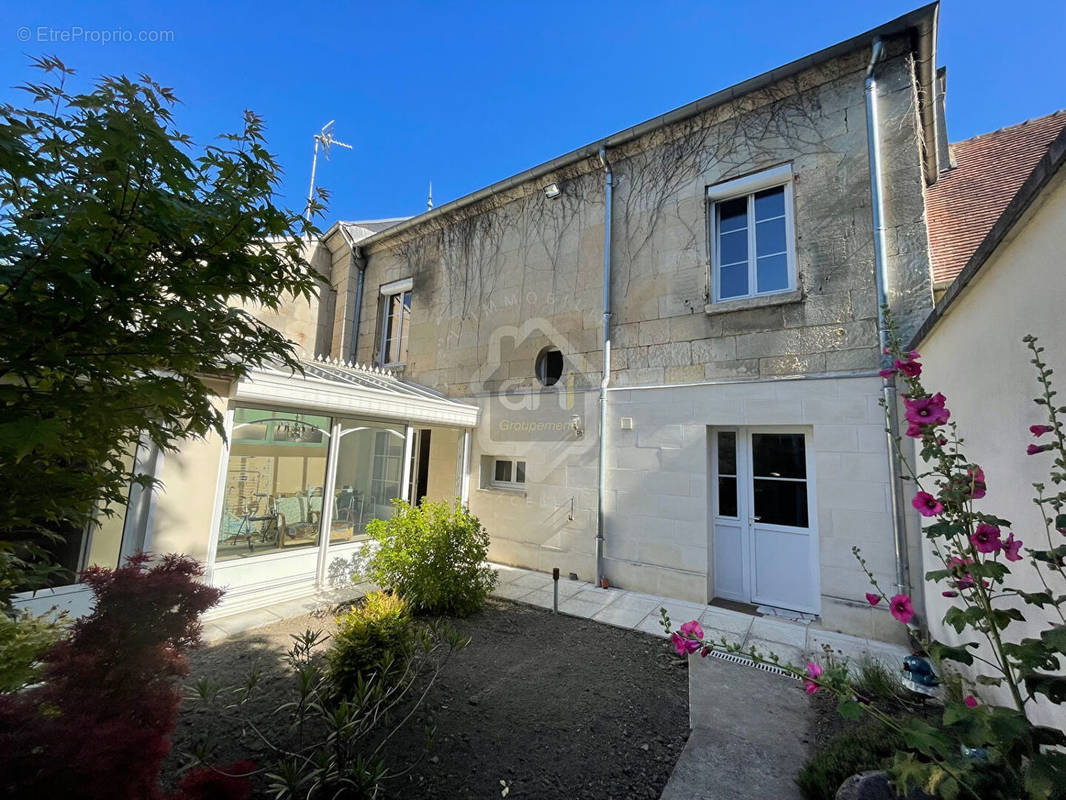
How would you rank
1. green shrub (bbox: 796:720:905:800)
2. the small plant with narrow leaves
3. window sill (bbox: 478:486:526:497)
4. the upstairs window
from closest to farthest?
1. the small plant with narrow leaves
2. green shrub (bbox: 796:720:905:800)
3. window sill (bbox: 478:486:526:497)
4. the upstairs window

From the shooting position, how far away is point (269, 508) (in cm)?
563

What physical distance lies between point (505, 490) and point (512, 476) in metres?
0.30

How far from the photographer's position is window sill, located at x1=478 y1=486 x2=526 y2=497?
765cm

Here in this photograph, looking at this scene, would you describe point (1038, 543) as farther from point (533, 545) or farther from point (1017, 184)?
point (1017, 184)

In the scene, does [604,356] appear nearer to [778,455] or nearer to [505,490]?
[778,455]

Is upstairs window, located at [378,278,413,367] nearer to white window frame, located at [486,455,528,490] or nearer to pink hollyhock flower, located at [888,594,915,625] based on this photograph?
white window frame, located at [486,455,528,490]

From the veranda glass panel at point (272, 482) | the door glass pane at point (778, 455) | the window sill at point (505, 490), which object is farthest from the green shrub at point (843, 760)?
the veranda glass panel at point (272, 482)

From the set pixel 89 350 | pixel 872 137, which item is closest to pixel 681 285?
pixel 872 137

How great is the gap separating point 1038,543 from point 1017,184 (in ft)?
23.2

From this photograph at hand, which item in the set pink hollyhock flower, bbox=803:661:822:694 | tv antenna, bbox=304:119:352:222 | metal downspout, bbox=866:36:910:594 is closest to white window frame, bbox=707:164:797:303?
metal downspout, bbox=866:36:910:594

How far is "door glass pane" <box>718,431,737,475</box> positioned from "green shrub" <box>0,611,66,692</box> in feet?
21.7

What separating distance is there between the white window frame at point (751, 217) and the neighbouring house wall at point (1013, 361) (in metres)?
2.61

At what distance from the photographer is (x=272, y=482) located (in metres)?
5.66

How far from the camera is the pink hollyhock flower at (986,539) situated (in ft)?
4.99
